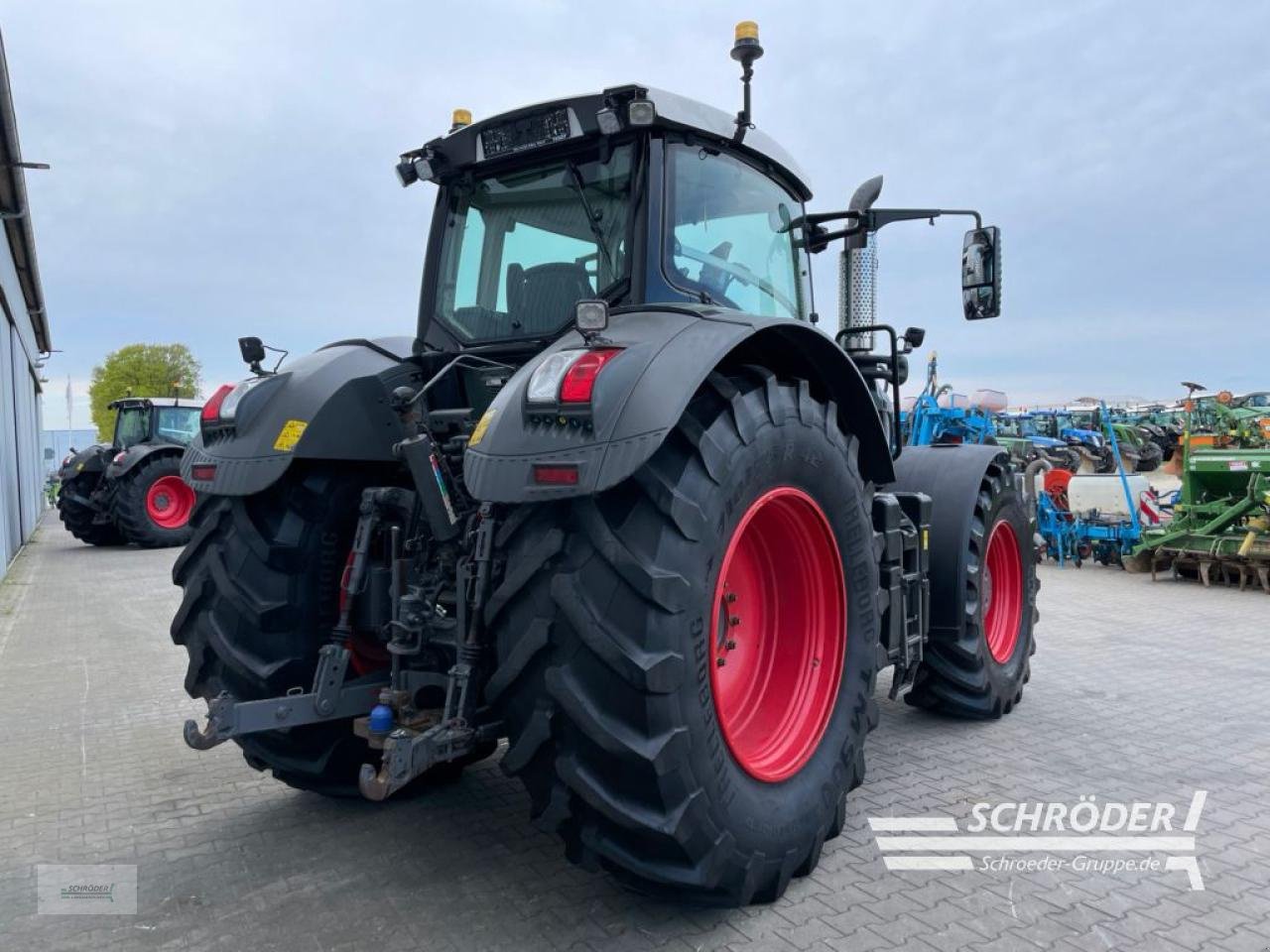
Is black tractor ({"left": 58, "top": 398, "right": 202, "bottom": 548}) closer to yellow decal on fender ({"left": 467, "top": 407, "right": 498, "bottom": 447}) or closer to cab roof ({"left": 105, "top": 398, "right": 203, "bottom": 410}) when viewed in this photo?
cab roof ({"left": 105, "top": 398, "right": 203, "bottom": 410})

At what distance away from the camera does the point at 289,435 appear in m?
3.09

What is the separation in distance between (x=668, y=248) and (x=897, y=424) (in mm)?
1894

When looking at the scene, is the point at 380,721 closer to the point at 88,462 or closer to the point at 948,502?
the point at 948,502

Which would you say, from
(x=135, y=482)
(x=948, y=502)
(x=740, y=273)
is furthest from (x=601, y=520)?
(x=135, y=482)

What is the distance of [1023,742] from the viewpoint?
170 inches

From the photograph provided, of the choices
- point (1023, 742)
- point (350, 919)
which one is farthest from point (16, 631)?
point (1023, 742)

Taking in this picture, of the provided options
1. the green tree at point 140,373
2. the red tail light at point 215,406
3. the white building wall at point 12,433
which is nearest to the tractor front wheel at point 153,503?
the white building wall at point 12,433

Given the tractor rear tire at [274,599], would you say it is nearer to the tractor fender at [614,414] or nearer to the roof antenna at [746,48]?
the tractor fender at [614,414]

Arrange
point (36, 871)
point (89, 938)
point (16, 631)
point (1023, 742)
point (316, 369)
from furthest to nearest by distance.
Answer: point (16, 631) → point (1023, 742) → point (316, 369) → point (36, 871) → point (89, 938)

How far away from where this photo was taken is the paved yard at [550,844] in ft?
8.50

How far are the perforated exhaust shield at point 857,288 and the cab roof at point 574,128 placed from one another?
0.65 meters

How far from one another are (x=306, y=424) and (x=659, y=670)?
5.42 ft

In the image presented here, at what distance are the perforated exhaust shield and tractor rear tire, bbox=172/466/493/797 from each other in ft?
7.85

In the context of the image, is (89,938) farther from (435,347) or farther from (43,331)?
(43,331)
